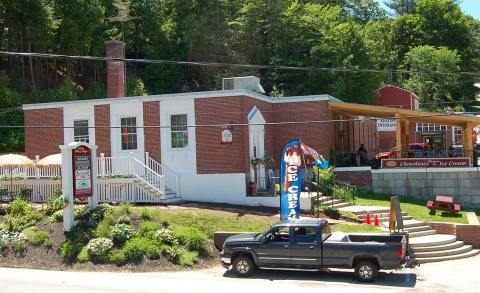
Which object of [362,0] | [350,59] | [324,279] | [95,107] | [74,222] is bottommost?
[324,279]

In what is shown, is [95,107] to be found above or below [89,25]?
below

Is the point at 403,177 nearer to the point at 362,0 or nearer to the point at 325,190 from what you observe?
the point at 325,190

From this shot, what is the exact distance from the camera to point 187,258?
18.7 m

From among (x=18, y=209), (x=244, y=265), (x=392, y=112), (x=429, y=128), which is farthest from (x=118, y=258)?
(x=429, y=128)

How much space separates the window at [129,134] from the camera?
91.9ft

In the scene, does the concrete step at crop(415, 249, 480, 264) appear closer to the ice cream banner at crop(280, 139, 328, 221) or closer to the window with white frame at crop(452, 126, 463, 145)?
the ice cream banner at crop(280, 139, 328, 221)

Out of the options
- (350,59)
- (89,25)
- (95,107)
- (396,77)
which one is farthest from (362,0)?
(95,107)

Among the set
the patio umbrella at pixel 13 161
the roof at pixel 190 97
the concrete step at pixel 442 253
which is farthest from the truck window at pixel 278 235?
the patio umbrella at pixel 13 161

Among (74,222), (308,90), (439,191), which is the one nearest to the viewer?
(74,222)

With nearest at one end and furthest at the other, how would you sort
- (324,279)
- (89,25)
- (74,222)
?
(324,279), (74,222), (89,25)

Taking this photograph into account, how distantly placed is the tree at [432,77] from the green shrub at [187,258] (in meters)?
56.0

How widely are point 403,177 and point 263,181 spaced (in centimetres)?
773

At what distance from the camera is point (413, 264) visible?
56.4ft

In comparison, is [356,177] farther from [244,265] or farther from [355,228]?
[244,265]
